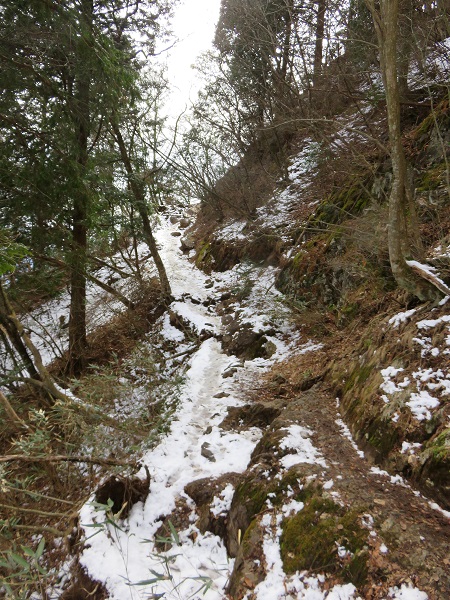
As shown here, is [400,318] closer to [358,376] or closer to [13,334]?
[358,376]

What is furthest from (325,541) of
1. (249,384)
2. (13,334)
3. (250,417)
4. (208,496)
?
(13,334)

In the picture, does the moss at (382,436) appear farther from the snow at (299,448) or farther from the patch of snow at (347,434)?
the snow at (299,448)

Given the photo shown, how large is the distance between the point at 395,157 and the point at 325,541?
179 inches

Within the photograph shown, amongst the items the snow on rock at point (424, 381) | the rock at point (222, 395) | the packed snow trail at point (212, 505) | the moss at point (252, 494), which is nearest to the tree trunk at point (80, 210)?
the packed snow trail at point (212, 505)

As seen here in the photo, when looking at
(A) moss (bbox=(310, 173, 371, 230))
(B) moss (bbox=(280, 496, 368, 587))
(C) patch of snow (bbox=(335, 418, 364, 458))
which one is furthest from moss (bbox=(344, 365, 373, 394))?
(A) moss (bbox=(310, 173, 371, 230))

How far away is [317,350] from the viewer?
7.09m

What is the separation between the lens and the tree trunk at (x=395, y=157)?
4297 mm

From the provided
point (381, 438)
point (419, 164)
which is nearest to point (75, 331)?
point (381, 438)

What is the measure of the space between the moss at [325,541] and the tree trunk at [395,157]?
2.88 metres

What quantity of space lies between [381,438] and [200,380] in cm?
442

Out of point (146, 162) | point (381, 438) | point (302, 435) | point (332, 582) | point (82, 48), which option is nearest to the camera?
point (332, 582)

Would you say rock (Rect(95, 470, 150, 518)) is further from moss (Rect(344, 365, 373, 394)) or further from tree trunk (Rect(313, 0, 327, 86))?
tree trunk (Rect(313, 0, 327, 86))

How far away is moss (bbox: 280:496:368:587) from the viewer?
2.55 metres

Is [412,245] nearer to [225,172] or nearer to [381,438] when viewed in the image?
[381,438]
